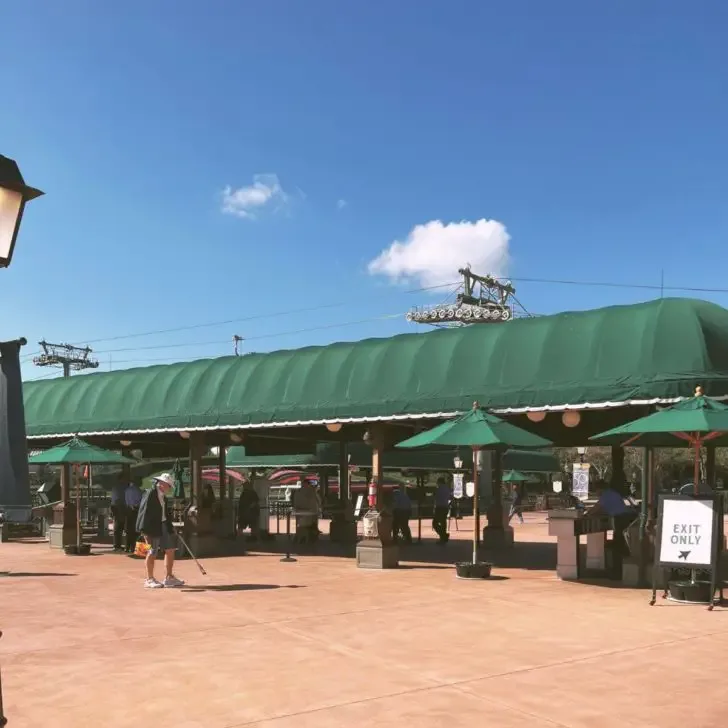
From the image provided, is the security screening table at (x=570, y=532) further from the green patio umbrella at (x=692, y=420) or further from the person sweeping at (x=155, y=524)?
the person sweeping at (x=155, y=524)

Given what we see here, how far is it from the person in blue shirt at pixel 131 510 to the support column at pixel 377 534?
6353mm

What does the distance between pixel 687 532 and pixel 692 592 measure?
2.54 ft

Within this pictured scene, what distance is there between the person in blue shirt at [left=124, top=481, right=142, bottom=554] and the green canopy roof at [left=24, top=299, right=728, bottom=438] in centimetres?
146

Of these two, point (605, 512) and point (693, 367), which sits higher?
point (693, 367)

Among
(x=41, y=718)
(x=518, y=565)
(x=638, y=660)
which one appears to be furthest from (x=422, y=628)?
(x=518, y=565)

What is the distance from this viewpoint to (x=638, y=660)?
25.7ft

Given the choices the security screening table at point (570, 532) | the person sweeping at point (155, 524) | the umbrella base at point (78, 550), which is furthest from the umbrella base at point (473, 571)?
the umbrella base at point (78, 550)

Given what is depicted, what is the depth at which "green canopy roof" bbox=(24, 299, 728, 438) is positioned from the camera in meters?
12.4

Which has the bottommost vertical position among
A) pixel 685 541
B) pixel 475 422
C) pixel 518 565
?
pixel 518 565

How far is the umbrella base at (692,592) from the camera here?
11.0 metres

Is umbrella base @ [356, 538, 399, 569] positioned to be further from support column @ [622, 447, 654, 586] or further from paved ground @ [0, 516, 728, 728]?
support column @ [622, 447, 654, 586]

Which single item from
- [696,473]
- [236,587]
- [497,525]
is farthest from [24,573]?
[696,473]

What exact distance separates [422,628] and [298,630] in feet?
4.60

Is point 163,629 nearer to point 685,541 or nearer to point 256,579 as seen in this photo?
point 256,579
